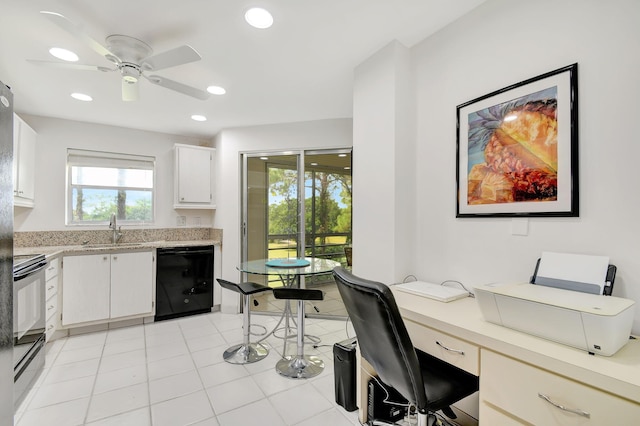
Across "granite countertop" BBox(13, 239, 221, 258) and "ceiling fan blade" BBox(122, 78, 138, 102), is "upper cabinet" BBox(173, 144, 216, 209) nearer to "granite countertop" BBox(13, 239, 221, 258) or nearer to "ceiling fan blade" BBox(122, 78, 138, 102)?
"granite countertop" BBox(13, 239, 221, 258)

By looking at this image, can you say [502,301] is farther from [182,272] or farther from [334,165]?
[182,272]

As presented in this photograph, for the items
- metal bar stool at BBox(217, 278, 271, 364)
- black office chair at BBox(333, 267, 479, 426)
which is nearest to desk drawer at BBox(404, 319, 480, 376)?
black office chair at BBox(333, 267, 479, 426)

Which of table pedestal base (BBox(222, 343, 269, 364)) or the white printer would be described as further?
table pedestal base (BBox(222, 343, 269, 364))

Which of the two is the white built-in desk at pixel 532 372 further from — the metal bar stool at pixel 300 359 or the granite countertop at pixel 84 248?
the granite countertop at pixel 84 248

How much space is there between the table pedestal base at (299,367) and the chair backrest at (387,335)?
1290 mm

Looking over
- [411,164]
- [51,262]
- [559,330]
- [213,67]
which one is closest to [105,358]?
[51,262]

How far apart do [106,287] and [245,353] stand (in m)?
1.94

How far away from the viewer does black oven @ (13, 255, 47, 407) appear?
2.00 meters

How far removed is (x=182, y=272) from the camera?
3.79 metres

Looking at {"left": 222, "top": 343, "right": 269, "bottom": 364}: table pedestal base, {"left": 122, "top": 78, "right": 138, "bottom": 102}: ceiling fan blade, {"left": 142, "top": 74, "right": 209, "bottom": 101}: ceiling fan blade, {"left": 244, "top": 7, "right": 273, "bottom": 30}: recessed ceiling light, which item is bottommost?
{"left": 222, "top": 343, "right": 269, "bottom": 364}: table pedestal base

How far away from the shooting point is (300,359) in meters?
2.51

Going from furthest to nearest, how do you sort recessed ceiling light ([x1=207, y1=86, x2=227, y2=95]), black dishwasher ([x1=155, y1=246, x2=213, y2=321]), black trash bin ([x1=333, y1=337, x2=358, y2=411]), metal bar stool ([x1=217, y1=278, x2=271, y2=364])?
black dishwasher ([x1=155, y1=246, x2=213, y2=321]) < recessed ceiling light ([x1=207, y1=86, x2=227, y2=95]) < metal bar stool ([x1=217, y1=278, x2=271, y2=364]) < black trash bin ([x1=333, y1=337, x2=358, y2=411])

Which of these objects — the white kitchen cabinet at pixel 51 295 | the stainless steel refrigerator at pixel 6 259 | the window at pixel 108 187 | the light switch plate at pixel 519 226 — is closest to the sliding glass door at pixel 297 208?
the window at pixel 108 187

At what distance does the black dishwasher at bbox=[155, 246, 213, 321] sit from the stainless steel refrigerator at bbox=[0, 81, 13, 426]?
2336 millimetres
